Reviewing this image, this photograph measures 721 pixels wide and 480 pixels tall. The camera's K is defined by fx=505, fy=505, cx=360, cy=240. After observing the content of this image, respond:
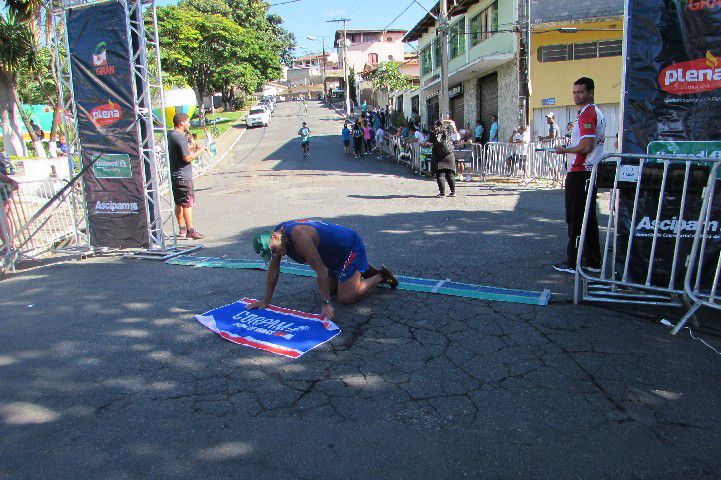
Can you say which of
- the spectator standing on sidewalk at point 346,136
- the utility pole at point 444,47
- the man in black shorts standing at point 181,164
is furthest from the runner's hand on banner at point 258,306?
the spectator standing on sidewalk at point 346,136

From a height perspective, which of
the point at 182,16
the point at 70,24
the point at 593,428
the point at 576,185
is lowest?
Answer: the point at 593,428

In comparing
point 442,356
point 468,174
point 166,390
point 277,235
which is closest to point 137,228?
point 277,235

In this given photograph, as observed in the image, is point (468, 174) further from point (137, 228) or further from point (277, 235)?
point (277, 235)

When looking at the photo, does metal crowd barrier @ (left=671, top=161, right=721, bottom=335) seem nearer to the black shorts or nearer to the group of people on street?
the group of people on street

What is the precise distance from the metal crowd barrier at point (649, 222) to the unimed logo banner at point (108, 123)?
576 centimetres

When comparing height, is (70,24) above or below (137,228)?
above

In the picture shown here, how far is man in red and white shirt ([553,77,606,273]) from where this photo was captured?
514cm

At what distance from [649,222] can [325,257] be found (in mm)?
2867

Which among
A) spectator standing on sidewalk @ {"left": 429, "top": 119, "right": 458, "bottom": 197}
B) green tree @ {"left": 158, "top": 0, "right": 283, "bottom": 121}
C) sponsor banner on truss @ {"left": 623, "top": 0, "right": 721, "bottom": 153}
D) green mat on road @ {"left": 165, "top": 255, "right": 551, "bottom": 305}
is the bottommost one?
green mat on road @ {"left": 165, "top": 255, "right": 551, "bottom": 305}

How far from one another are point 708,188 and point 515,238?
3362mm

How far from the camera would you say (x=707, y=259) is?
423 centimetres

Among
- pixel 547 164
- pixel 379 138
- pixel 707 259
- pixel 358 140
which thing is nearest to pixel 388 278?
pixel 707 259

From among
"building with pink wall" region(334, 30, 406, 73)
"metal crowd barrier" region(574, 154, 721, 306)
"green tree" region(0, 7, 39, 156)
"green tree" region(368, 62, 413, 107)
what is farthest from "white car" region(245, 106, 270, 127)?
"metal crowd barrier" region(574, 154, 721, 306)

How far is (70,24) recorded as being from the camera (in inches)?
266
